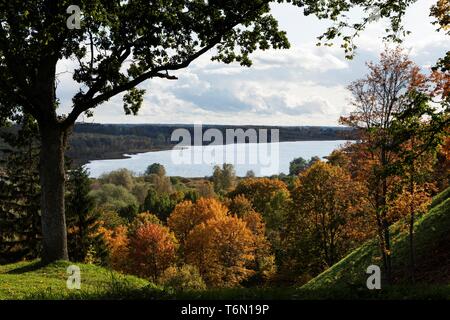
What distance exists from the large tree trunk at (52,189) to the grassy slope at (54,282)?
33.8 inches

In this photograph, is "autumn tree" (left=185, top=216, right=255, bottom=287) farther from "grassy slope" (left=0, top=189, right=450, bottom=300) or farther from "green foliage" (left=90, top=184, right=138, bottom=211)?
"green foliage" (left=90, top=184, right=138, bottom=211)

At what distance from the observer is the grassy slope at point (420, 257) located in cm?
2426

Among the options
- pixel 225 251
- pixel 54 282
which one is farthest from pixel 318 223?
pixel 54 282

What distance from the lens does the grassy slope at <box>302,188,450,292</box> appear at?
24263 millimetres

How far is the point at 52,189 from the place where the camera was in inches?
779

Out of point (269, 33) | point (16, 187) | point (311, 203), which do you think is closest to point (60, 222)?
point (269, 33)

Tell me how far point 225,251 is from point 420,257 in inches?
1313

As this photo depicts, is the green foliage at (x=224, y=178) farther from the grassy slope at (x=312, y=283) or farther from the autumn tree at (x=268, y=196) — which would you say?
the grassy slope at (x=312, y=283)

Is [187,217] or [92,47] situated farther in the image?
[187,217]

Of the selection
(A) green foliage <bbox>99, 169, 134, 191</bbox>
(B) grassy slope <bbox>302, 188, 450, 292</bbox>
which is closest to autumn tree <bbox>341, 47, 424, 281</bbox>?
(B) grassy slope <bbox>302, 188, 450, 292</bbox>

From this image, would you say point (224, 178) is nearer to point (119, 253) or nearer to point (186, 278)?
point (119, 253)

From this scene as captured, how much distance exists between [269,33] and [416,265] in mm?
15242
